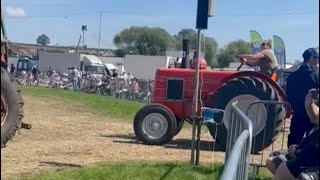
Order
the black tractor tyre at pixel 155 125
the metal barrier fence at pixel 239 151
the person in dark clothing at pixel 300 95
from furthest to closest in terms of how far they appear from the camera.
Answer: the black tractor tyre at pixel 155 125, the person in dark clothing at pixel 300 95, the metal barrier fence at pixel 239 151

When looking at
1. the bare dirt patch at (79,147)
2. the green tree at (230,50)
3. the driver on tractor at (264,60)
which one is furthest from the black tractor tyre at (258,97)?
the green tree at (230,50)

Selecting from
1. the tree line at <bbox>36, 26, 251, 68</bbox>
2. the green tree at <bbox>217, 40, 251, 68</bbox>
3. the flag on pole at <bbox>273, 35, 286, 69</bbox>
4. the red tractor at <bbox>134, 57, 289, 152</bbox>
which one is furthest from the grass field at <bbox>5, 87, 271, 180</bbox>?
the tree line at <bbox>36, 26, 251, 68</bbox>

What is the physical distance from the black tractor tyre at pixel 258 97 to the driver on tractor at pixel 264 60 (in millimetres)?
547

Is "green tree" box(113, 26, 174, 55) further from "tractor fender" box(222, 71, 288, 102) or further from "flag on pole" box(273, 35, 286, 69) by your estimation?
"tractor fender" box(222, 71, 288, 102)

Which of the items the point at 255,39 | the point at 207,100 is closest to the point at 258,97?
the point at 207,100

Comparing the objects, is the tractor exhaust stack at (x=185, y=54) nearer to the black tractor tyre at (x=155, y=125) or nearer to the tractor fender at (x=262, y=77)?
the black tractor tyre at (x=155, y=125)

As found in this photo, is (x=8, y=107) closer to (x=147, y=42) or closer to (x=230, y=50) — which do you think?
(x=230, y=50)

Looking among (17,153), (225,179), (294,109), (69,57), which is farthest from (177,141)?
(69,57)

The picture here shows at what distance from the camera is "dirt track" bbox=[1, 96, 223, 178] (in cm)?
1005

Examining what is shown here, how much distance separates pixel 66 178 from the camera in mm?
8664

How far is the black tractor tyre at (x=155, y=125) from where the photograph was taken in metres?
13.0

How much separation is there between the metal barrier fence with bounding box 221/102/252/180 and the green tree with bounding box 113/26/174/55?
304 feet

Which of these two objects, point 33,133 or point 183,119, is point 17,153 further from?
point 183,119

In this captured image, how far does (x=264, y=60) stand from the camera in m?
12.7
